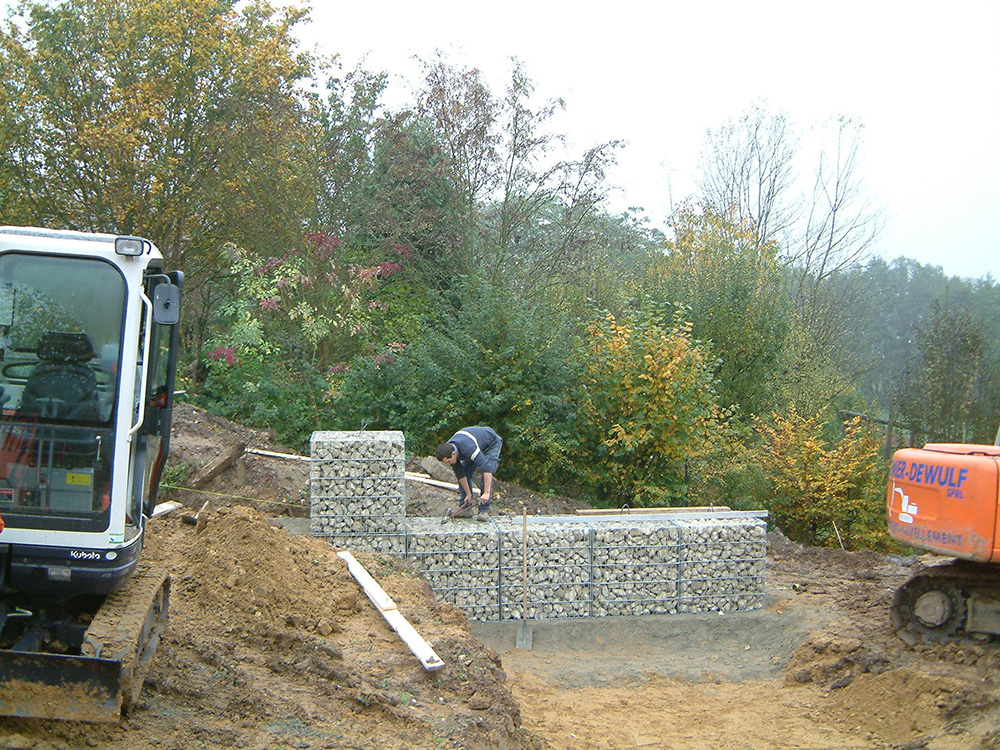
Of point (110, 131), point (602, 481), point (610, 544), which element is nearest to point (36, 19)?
point (110, 131)

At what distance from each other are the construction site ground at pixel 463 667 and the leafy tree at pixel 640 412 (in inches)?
115

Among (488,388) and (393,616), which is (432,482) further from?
(393,616)

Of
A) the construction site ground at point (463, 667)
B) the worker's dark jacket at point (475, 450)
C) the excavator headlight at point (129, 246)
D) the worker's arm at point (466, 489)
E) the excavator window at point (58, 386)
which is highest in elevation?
the excavator headlight at point (129, 246)

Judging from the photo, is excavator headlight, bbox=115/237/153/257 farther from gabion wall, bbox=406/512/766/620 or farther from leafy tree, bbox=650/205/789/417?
leafy tree, bbox=650/205/789/417

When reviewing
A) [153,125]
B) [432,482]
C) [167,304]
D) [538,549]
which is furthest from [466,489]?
[153,125]

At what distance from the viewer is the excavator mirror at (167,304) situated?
5.27 m

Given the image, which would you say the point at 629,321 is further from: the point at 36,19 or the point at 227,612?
the point at 36,19

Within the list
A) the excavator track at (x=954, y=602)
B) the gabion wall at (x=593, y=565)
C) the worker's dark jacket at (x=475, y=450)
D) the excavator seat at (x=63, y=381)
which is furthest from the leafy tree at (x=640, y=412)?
the excavator seat at (x=63, y=381)

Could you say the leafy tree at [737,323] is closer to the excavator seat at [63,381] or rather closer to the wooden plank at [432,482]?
the wooden plank at [432,482]

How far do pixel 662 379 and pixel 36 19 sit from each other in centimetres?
1386

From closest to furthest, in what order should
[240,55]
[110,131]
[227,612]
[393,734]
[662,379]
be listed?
[393,734] < [227,612] < [662,379] < [110,131] < [240,55]

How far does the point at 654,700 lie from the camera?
941cm

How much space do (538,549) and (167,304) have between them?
6.64 meters

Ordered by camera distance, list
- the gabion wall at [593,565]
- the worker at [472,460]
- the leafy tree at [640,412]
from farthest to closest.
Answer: the leafy tree at [640,412], the gabion wall at [593,565], the worker at [472,460]
